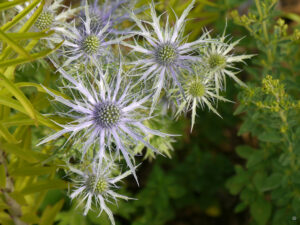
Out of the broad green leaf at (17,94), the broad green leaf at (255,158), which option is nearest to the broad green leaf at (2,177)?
the broad green leaf at (17,94)

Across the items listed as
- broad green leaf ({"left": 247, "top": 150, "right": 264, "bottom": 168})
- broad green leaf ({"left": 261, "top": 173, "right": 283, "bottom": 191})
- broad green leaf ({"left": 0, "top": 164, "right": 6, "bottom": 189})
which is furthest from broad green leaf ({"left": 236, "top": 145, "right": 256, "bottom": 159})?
broad green leaf ({"left": 0, "top": 164, "right": 6, "bottom": 189})

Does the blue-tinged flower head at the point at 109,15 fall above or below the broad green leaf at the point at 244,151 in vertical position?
above

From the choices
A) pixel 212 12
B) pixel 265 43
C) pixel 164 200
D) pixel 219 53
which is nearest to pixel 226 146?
pixel 164 200

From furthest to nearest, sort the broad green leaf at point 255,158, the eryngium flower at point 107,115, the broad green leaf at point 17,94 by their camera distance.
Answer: the broad green leaf at point 255,158, the eryngium flower at point 107,115, the broad green leaf at point 17,94

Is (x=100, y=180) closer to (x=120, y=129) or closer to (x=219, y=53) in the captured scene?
(x=120, y=129)

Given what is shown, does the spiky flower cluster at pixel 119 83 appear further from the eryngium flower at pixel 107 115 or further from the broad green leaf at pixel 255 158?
the broad green leaf at pixel 255 158

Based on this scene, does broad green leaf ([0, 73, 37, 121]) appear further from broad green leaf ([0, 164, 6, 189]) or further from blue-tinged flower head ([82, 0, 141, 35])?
blue-tinged flower head ([82, 0, 141, 35])

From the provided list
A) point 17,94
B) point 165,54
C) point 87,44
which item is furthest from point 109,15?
point 17,94

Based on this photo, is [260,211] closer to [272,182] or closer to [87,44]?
[272,182]
